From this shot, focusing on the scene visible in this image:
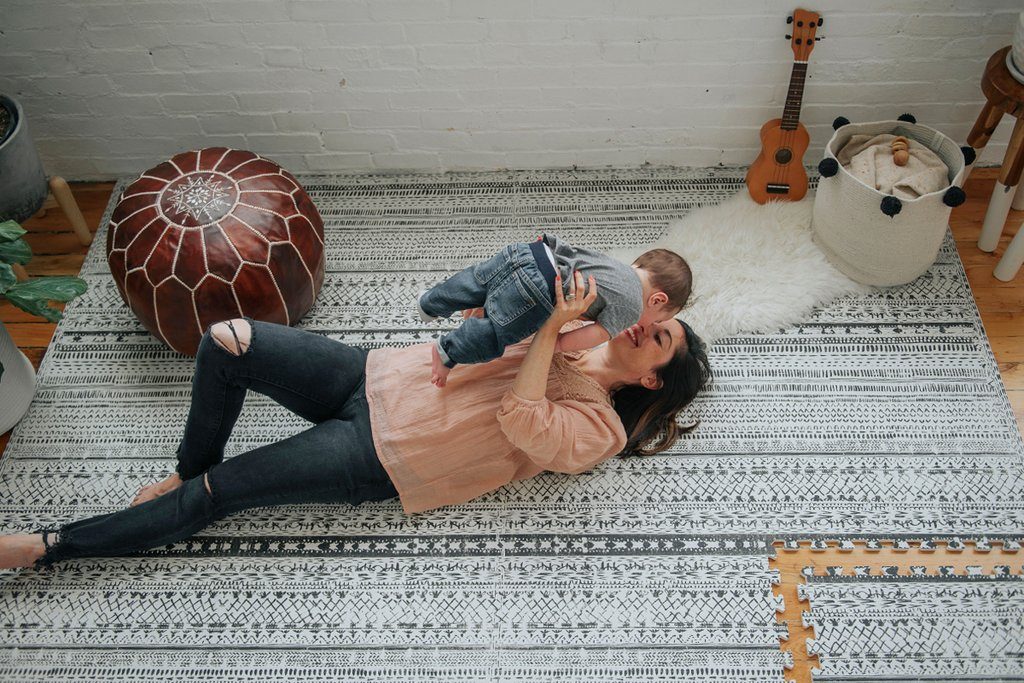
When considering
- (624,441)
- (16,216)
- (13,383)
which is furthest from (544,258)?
(16,216)

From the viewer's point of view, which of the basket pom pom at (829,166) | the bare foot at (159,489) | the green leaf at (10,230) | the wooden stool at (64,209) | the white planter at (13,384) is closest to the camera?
the green leaf at (10,230)

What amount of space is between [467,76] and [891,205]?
1.34 m

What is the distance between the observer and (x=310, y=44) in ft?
8.71

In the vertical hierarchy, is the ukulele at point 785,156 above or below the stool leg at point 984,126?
below

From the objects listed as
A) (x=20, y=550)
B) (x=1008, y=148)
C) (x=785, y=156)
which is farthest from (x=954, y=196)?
(x=20, y=550)

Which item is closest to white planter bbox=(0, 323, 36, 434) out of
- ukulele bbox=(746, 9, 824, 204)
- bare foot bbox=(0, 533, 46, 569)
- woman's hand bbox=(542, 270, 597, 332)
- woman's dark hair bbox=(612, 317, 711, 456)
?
bare foot bbox=(0, 533, 46, 569)

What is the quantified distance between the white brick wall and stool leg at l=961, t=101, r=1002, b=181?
0.77 ft

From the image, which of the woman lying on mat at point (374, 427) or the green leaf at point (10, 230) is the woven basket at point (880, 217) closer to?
the woman lying on mat at point (374, 427)

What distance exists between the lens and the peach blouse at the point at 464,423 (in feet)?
6.60

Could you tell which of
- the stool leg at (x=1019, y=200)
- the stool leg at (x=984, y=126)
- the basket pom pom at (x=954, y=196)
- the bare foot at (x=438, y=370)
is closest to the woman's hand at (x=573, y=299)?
the bare foot at (x=438, y=370)

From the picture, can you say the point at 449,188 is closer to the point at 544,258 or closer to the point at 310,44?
the point at 310,44

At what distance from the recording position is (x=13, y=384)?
93.7 inches

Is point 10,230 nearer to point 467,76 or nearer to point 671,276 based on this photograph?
point 467,76

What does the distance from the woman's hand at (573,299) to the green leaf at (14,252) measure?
52.9 inches
